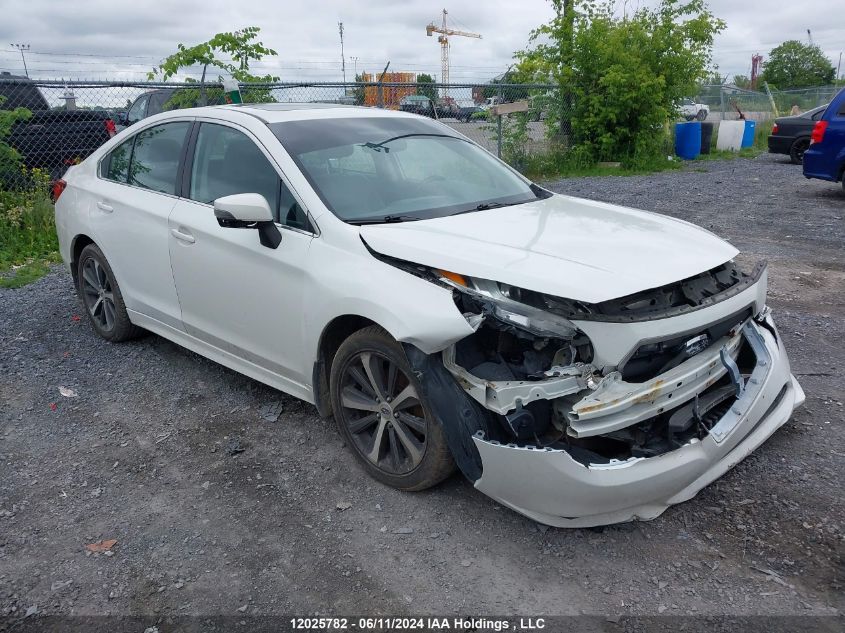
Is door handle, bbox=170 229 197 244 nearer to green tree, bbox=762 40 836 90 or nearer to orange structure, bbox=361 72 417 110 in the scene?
orange structure, bbox=361 72 417 110

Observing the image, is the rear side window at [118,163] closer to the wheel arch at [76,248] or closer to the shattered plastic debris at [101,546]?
the wheel arch at [76,248]

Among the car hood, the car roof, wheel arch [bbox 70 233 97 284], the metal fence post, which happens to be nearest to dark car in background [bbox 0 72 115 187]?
wheel arch [bbox 70 233 97 284]

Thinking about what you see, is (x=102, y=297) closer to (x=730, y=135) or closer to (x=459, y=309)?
(x=459, y=309)

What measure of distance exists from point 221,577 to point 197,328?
182 cm

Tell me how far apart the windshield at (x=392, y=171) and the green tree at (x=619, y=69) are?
1155 cm

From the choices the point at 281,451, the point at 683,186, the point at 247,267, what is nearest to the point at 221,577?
the point at 281,451

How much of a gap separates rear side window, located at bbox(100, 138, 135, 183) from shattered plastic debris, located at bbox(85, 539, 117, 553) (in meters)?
2.72

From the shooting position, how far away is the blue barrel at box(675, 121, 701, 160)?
18000 mm

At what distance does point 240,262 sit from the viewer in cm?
380

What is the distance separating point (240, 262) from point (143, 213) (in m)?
1.14

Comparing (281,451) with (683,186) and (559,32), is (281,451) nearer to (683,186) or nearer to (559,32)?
(683,186)

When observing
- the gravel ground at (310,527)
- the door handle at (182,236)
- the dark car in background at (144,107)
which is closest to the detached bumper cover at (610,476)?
the gravel ground at (310,527)

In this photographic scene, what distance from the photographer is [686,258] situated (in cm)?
309

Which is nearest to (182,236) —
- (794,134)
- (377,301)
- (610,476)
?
(377,301)
